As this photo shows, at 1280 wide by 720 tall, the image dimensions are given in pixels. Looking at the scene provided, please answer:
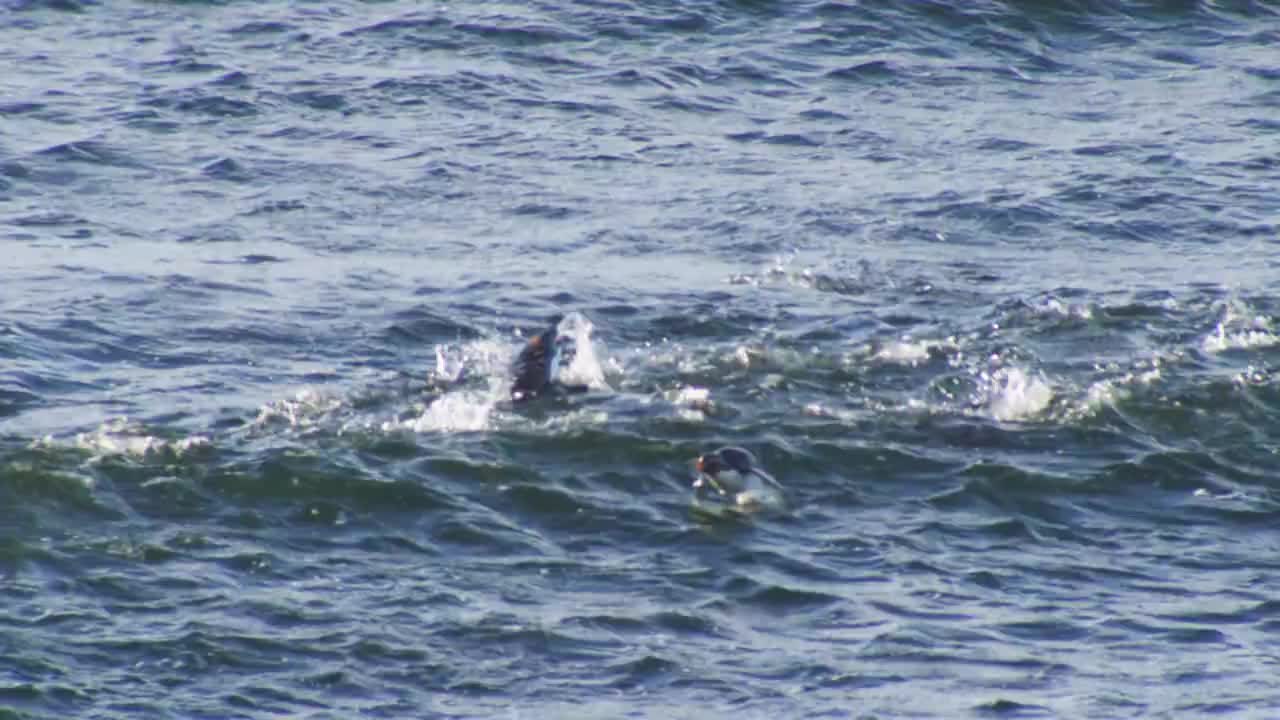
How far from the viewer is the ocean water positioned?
10.4 metres

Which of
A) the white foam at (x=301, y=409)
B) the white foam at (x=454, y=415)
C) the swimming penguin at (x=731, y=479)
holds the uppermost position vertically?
the swimming penguin at (x=731, y=479)

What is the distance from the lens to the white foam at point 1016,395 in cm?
1402

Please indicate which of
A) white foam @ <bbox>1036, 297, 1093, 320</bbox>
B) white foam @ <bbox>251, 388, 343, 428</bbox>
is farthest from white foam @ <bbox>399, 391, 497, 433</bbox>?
white foam @ <bbox>1036, 297, 1093, 320</bbox>

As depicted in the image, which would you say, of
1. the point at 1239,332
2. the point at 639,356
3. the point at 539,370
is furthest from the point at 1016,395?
the point at 539,370

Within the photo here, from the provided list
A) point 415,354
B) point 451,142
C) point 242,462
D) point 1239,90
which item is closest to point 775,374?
point 415,354

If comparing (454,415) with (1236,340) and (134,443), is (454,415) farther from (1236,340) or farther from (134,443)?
(1236,340)

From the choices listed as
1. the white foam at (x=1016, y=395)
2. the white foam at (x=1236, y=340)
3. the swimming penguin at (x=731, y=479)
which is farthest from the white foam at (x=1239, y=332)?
the swimming penguin at (x=731, y=479)

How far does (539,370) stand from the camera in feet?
46.0

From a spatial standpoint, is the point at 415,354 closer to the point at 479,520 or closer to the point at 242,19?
the point at 479,520

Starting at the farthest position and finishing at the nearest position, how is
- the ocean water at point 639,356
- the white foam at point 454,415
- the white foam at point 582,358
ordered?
the white foam at point 582,358, the white foam at point 454,415, the ocean water at point 639,356

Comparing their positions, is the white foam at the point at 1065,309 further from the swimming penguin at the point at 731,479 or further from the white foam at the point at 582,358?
the swimming penguin at the point at 731,479

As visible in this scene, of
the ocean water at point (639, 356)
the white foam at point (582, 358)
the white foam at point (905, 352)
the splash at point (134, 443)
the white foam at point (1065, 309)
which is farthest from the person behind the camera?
the white foam at point (1065, 309)

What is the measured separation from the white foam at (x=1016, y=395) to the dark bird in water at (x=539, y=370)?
267cm

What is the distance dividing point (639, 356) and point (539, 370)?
126 centimetres
